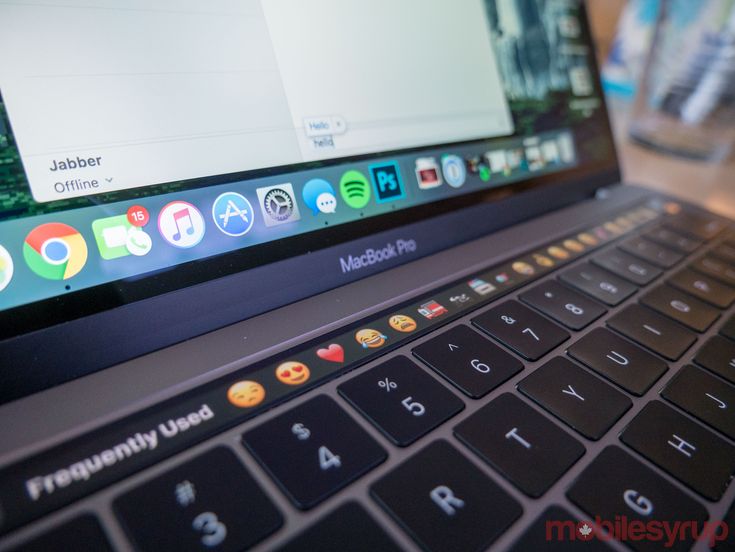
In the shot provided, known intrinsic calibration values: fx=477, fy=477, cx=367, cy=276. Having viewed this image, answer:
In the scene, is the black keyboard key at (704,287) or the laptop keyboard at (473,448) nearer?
the laptop keyboard at (473,448)

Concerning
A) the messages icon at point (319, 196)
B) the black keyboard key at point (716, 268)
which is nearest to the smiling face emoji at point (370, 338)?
the messages icon at point (319, 196)

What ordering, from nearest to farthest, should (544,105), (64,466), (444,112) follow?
1. (64,466)
2. (444,112)
3. (544,105)

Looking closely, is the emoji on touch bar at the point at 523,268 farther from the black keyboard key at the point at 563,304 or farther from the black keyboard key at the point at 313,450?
the black keyboard key at the point at 313,450

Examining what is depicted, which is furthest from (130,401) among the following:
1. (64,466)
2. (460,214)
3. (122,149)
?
(460,214)

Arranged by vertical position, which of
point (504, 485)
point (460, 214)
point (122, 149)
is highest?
point (122, 149)

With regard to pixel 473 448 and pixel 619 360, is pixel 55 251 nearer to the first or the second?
pixel 473 448

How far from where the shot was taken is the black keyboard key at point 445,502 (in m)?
0.22

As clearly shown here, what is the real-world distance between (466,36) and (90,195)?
390 millimetres

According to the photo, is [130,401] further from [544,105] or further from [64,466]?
[544,105]

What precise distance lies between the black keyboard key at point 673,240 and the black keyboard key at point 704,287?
0.17ft

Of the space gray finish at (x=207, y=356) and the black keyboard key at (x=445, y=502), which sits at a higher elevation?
the space gray finish at (x=207, y=356)

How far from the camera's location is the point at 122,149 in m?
0.30

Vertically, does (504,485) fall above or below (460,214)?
below

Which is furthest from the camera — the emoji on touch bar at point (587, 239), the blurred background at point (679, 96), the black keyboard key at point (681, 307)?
the blurred background at point (679, 96)
